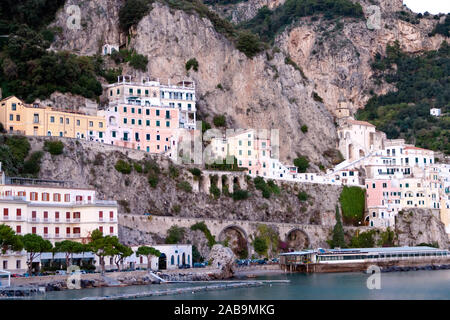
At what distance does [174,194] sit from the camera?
294 ft

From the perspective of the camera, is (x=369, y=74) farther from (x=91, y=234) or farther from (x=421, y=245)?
(x=91, y=234)

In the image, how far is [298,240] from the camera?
96.9 metres

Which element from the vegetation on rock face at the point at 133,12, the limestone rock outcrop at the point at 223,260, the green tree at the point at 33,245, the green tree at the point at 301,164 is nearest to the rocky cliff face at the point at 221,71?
the vegetation on rock face at the point at 133,12

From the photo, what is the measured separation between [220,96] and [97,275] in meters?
44.7

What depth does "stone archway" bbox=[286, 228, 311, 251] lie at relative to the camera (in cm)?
9631

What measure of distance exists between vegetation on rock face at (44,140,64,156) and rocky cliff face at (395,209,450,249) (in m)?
40.9

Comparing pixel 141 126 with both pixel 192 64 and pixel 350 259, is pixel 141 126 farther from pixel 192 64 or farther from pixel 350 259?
pixel 350 259

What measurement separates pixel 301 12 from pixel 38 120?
74.3 m

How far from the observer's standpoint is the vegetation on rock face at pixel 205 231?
85781 millimetres

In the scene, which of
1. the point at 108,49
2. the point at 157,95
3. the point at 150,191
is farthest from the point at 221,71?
the point at 150,191

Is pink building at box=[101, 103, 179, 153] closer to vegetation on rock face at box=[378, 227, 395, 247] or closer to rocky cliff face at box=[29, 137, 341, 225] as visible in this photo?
rocky cliff face at box=[29, 137, 341, 225]

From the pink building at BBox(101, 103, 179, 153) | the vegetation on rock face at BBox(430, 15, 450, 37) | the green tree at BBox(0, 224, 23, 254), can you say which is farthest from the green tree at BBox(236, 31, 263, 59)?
the green tree at BBox(0, 224, 23, 254)
